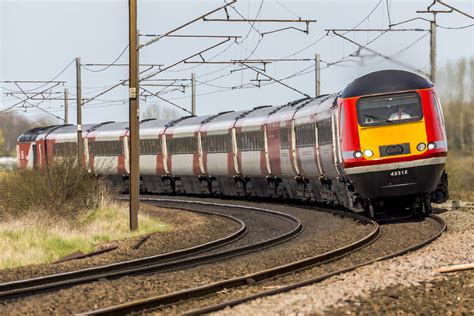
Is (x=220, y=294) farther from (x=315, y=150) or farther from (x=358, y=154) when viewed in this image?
(x=315, y=150)

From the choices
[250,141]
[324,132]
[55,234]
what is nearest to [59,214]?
[55,234]

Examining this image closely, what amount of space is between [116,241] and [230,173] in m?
13.6

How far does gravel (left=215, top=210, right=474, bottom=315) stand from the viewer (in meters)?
9.23

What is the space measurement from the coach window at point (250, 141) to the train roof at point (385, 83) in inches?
418

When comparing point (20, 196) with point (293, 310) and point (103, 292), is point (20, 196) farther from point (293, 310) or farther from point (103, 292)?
point (293, 310)

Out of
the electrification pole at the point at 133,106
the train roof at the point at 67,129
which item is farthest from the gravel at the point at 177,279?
the train roof at the point at 67,129

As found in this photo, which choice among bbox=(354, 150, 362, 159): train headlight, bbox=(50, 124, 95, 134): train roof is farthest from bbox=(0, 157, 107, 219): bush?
bbox=(50, 124, 95, 134): train roof

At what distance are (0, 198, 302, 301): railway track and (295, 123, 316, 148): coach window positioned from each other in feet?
6.50

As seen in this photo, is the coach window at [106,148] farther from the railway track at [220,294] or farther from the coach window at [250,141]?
the railway track at [220,294]

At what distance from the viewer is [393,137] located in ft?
63.2

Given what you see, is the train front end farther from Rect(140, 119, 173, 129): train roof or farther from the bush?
Rect(140, 119, 173, 129): train roof

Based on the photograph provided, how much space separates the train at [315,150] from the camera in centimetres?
1931

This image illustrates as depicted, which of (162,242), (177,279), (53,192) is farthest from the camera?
(53,192)

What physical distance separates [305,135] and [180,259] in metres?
9.48
